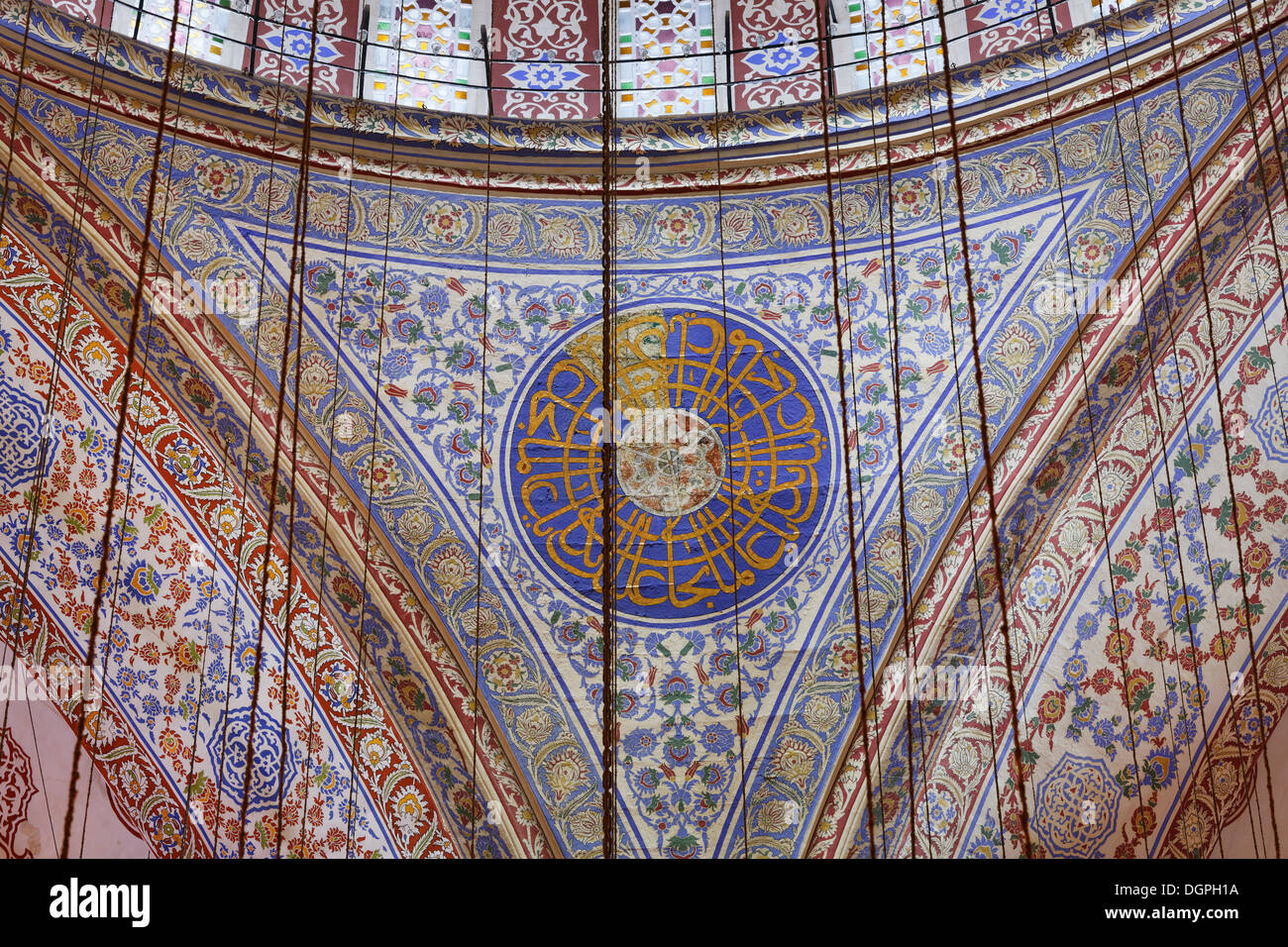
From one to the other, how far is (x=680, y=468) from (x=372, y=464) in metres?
1.56

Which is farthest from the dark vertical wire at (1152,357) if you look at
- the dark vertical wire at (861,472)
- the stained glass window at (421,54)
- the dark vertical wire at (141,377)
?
the dark vertical wire at (141,377)

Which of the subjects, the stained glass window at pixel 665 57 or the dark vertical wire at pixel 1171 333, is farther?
the stained glass window at pixel 665 57

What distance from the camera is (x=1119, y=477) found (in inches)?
254

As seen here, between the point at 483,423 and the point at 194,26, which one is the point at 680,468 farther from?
the point at 194,26

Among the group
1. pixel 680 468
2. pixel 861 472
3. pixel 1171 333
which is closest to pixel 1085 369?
pixel 1171 333

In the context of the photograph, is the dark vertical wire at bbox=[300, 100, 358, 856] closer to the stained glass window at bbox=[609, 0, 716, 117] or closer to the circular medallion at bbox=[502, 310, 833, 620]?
the circular medallion at bbox=[502, 310, 833, 620]

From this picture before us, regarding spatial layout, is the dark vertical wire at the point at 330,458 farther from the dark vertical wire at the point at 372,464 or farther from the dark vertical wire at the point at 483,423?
the dark vertical wire at the point at 483,423

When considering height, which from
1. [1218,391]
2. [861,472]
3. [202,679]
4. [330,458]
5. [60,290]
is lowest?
[202,679]

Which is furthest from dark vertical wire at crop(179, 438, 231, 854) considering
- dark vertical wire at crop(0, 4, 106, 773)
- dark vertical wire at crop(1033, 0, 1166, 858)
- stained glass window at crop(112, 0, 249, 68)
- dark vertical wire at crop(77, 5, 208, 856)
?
dark vertical wire at crop(1033, 0, 1166, 858)

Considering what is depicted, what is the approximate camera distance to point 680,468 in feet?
22.9

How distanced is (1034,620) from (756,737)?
148 cm

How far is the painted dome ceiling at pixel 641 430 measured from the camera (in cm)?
625

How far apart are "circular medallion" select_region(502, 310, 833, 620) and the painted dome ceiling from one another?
0.07ft

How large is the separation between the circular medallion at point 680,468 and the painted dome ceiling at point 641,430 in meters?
0.02
